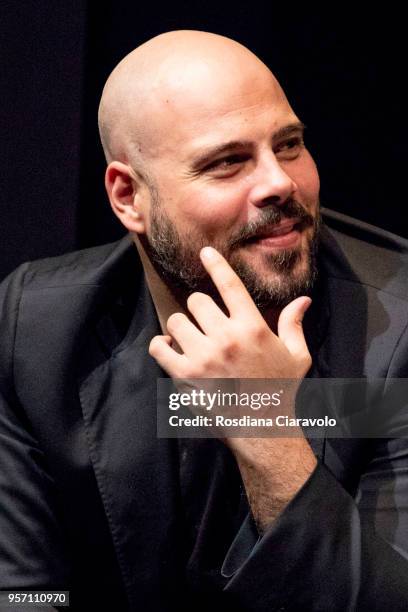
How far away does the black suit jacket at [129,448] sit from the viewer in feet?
4.58

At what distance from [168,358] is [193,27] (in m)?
0.79

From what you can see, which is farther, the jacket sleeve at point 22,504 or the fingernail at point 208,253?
the jacket sleeve at point 22,504

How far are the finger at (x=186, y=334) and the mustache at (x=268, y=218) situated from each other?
0.49 feet

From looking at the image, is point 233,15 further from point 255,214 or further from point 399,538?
point 399,538

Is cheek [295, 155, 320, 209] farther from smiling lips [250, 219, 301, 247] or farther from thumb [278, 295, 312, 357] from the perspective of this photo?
thumb [278, 295, 312, 357]

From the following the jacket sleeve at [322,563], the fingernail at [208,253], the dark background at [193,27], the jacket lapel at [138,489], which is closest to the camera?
the jacket sleeve at [322,563]

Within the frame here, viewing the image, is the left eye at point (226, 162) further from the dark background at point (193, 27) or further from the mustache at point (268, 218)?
the dark background at point (193, 27)

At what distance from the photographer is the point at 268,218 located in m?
1.36

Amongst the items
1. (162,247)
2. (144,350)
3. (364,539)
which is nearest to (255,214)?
(162,247)

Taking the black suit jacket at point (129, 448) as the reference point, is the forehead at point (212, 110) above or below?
above

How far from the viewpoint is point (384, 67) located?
1.80 m

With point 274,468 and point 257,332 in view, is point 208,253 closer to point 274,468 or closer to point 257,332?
point 257,332

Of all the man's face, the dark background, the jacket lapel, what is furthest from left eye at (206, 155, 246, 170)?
the dark background

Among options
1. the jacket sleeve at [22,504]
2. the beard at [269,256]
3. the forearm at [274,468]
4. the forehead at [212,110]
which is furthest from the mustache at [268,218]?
the jacket sleeve at [22,504]
